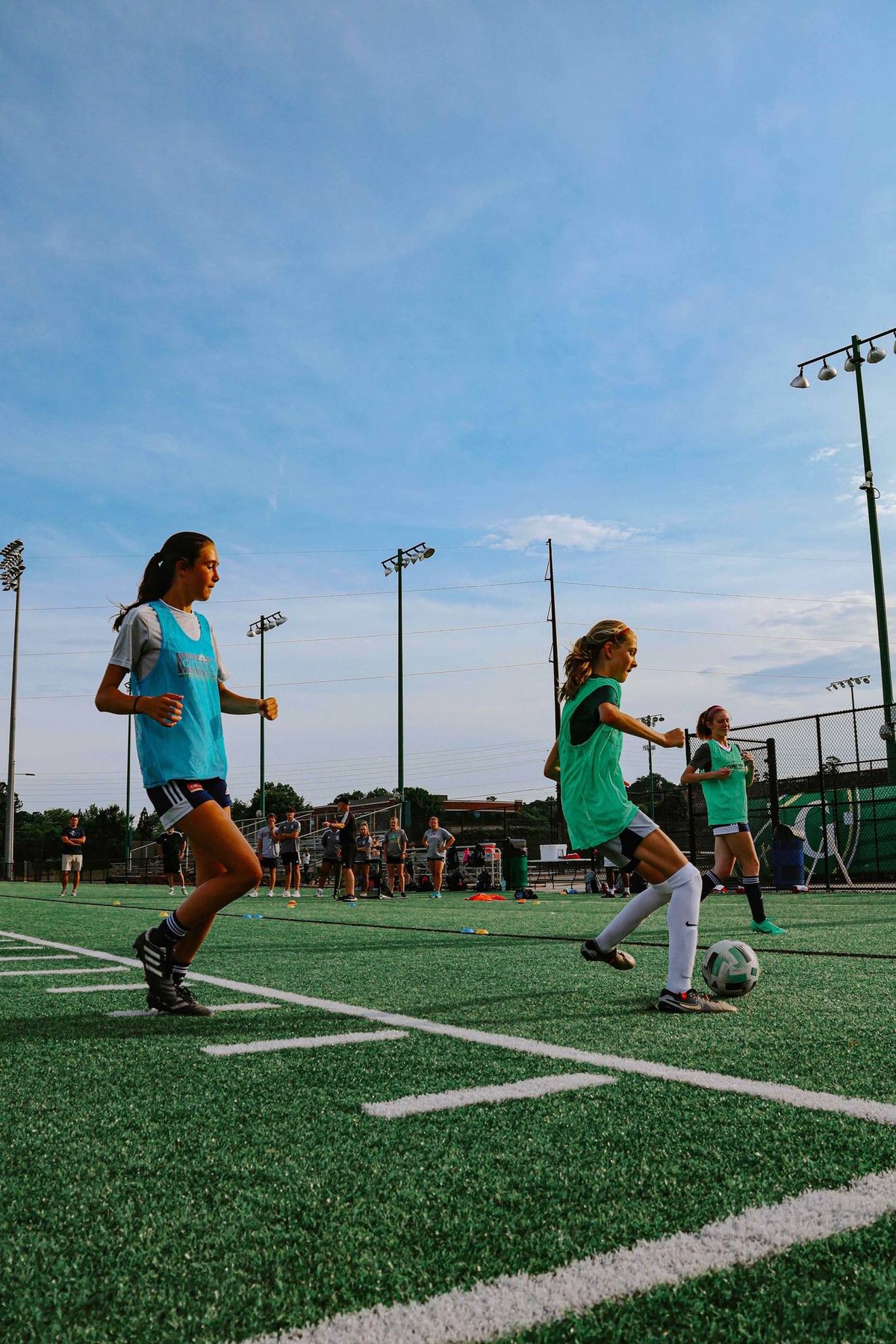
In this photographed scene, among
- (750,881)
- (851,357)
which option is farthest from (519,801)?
(750,881)

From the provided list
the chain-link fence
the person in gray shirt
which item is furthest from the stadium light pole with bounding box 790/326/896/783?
the person in gray shirt

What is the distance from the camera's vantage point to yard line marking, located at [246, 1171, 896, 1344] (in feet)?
4.87

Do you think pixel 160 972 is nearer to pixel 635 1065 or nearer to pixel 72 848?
pixel 635 1065

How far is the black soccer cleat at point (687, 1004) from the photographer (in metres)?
4.36

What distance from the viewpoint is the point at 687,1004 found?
14.4 ft

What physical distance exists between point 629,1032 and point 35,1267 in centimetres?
262

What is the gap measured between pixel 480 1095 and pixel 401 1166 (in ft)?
2.21

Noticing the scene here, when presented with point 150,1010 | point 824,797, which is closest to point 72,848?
point 824,797

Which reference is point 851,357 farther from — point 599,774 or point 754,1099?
point 754,1099

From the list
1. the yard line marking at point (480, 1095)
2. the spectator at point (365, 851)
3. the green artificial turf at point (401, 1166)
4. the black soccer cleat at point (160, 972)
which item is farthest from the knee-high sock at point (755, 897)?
the spectator at point (365, 851)

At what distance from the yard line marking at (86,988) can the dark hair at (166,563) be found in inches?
Result: 79.3

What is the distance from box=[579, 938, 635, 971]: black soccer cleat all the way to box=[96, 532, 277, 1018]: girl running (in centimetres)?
186

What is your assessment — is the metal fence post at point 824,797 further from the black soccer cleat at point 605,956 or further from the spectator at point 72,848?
the black soccer cleat at point 605,956

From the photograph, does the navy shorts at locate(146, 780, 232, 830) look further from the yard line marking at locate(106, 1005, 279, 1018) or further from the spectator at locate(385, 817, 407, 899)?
the spectator at locate(385, 817, 407, 899)
